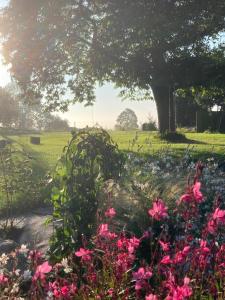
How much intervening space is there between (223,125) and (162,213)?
150ft

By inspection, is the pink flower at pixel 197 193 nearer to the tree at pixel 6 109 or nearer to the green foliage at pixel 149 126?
the green foliage at pixel 149 126

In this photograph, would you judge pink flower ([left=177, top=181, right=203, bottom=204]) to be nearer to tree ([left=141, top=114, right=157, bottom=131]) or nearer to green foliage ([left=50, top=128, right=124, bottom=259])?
green foliage ([left=50, top=128, right=124, bottom=259])

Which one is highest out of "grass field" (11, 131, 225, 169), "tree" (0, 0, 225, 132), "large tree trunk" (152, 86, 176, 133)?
"tree" (0, 0, 225, 132)

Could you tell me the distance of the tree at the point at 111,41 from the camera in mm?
28234

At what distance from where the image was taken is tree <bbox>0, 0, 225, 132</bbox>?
28.2 m

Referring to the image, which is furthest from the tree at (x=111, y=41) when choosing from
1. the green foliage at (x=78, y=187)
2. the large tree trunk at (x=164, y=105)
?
the green foliage at (x=78, y=187)

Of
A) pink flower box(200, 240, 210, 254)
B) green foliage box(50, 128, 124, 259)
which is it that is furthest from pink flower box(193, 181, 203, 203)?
green foliage box(50, 128, 124, 259)

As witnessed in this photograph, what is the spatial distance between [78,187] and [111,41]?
960 inches

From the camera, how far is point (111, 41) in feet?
98.5

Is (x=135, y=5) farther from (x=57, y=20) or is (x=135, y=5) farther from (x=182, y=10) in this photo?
(x=57, y=20)

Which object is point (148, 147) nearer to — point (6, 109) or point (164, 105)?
point (164, 105)

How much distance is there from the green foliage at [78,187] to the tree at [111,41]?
20948mm

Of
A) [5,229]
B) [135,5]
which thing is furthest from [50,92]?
[5,229]

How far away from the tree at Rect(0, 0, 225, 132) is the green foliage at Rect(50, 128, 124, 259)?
20.9 metres
